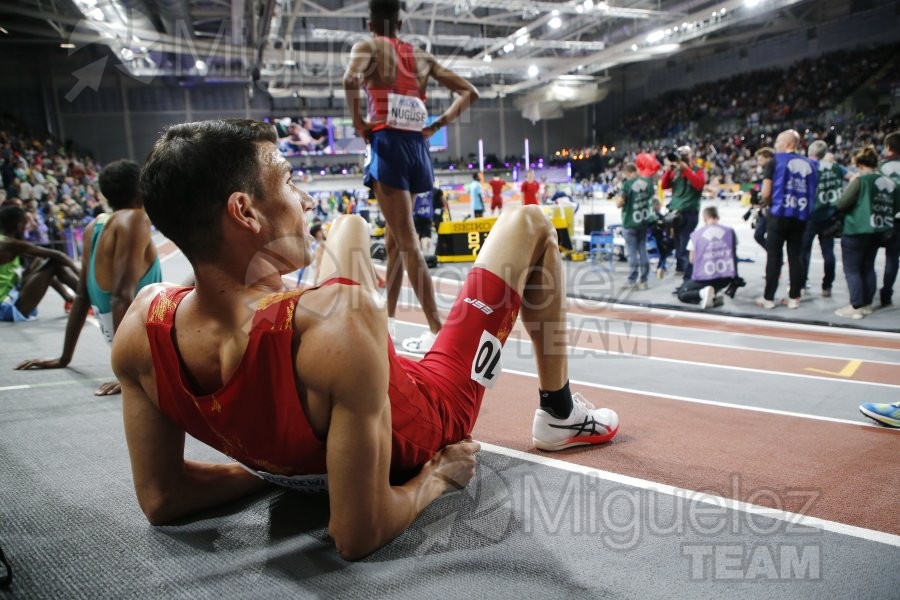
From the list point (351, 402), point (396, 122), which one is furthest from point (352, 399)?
point (396, 122)

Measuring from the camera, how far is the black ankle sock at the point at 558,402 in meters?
1.89

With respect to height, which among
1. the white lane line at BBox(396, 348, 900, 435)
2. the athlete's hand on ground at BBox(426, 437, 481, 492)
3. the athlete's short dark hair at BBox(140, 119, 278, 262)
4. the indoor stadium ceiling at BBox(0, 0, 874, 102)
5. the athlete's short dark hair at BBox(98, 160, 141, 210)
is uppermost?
the indoor stadium ceiling at BBox(0, 0, 874, 102)

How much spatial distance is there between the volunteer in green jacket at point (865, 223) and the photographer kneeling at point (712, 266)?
103 centimetres

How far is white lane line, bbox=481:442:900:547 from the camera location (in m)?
1.37

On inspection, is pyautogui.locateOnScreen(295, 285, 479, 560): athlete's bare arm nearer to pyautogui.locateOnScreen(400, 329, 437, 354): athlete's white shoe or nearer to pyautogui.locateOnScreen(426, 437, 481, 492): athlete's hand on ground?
pyautogui.locateOnScreen(426, 437, 481, 492): athlete's hand on ground

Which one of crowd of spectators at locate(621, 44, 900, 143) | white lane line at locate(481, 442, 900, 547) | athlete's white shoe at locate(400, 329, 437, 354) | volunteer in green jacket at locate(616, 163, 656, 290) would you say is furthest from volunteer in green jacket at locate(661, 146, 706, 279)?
crowd of spectators at locate(621, 44, 900, 143)

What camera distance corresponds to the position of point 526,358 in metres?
3.72

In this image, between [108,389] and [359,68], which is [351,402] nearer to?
[108,389]

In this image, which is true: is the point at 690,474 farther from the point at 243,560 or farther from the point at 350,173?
the point at 350,173

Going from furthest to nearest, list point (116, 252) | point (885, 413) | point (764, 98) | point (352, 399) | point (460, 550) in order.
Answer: point (764, 98)
point (116, 252)
point (885, 413)
point (460, 550)
point (352, 399)

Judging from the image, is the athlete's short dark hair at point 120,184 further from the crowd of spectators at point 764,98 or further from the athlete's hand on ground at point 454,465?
the crowd of spectators at point 764,98

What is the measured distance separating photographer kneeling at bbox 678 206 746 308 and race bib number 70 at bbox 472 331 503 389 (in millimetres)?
4826

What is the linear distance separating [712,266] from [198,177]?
5.91 metres

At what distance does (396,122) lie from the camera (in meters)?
3.15
